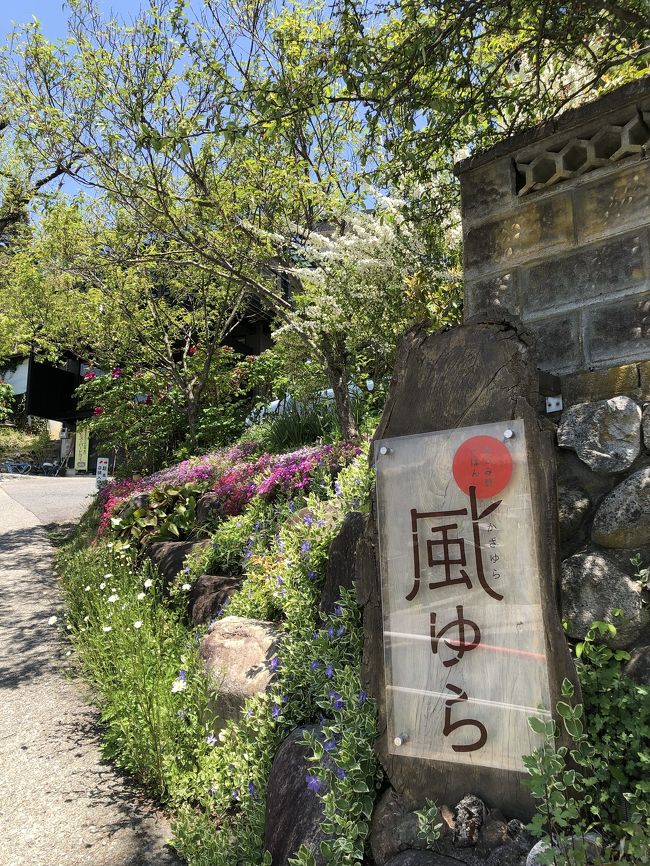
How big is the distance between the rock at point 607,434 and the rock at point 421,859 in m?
1.41

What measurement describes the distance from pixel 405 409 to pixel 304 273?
13.1ft

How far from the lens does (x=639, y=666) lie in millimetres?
2000

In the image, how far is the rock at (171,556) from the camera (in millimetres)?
5488

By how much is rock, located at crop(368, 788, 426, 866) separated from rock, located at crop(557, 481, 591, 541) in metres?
1.14

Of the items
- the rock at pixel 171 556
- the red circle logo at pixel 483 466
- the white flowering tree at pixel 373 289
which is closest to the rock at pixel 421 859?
the red circle logo at pixel 483 466

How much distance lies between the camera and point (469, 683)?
210 centimetres

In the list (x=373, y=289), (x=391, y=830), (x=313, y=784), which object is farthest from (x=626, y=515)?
(x=373, y=289)

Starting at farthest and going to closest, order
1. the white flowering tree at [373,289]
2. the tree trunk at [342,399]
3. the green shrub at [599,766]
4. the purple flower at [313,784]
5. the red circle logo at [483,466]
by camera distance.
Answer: the tree trunk at [342,399]
the white flowering tree at [373,289]
the purple flower at [313,784]
the red circle logo at [483,466]
the green shrub at [599,766]

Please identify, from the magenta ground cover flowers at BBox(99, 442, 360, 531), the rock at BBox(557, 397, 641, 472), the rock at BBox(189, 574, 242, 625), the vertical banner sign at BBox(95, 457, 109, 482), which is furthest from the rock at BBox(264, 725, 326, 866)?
the vertical banner sign at BBox(95, 457, 109, 482)

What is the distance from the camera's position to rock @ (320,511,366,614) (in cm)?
321

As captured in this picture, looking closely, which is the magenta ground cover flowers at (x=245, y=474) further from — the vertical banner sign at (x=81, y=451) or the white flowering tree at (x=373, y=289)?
the vertical banner sign at (x=81, y=451)

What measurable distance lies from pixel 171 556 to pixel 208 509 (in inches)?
34.3

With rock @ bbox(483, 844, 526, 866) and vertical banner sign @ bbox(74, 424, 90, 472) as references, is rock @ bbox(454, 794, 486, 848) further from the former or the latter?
vertical banner sign @ bbox(74, 424, 90, 472)

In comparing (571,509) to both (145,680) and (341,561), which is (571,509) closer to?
(341,561)
